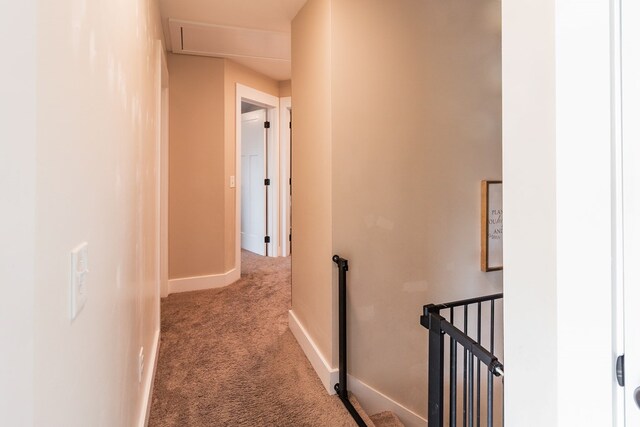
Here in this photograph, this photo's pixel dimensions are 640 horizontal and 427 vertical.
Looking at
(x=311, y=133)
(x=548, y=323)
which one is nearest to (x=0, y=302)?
(x=548, y=323)

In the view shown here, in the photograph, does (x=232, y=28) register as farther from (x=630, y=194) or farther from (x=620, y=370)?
(x=620, y=370)

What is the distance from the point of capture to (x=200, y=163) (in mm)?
3623

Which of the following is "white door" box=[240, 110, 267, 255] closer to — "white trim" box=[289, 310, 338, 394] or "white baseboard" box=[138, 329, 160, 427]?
"white trim" box=[289, 310, 338, 394]

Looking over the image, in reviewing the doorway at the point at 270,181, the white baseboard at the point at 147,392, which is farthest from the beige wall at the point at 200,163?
the white baseboard at the point at 147,392

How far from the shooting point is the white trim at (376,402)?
6.69 feet

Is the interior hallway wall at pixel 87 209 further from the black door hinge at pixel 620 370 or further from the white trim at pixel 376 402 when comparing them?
the white trim at pixel 376 402

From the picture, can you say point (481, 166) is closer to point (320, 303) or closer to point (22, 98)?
point (320, 303)

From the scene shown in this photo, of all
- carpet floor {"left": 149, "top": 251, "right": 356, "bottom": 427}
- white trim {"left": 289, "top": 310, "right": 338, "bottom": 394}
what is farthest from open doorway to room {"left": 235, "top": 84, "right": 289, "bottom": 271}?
white trim {"left": 289, "top": 310, "right": 338, "bottom": 394}

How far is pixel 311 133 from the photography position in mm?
2307

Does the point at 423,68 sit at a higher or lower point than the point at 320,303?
higher

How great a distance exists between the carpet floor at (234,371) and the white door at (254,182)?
6.48 feet

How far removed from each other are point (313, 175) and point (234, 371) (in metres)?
1.30

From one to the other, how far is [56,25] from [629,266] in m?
1.08

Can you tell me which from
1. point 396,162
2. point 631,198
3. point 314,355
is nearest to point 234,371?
point 314,355
